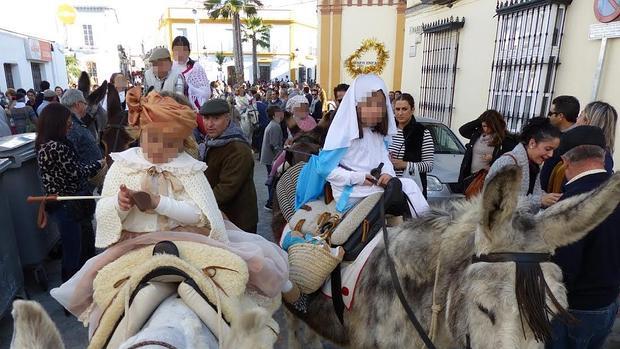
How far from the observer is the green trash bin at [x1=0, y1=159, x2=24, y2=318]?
147 inches

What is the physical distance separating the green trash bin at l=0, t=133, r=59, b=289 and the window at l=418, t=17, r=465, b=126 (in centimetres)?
947

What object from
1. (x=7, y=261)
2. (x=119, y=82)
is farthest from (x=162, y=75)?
(x=119, y=82)

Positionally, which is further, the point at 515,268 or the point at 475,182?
the point at 475,182

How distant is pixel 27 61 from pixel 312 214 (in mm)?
26816

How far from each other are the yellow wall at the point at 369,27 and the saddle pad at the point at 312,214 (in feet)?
49.4

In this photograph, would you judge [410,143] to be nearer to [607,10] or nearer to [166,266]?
[166,266]

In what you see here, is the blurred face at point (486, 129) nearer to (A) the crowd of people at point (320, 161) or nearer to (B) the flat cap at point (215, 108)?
(A) the crowd of people at point (320, 161)

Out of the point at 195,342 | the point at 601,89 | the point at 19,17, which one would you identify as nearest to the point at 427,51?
the point at 601,89

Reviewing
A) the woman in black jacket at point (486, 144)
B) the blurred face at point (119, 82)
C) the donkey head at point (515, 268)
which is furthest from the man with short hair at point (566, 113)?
the blurred face at point (119, 82)

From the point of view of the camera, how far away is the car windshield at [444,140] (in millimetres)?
7527

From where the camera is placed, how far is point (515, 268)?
4.91 ft

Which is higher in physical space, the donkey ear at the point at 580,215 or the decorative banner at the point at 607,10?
the decorative banner at the point at 607,10

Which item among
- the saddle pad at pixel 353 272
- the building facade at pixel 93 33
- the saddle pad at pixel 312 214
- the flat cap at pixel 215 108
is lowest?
the saddle pad at pixel 353 272

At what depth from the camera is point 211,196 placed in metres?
2.18
